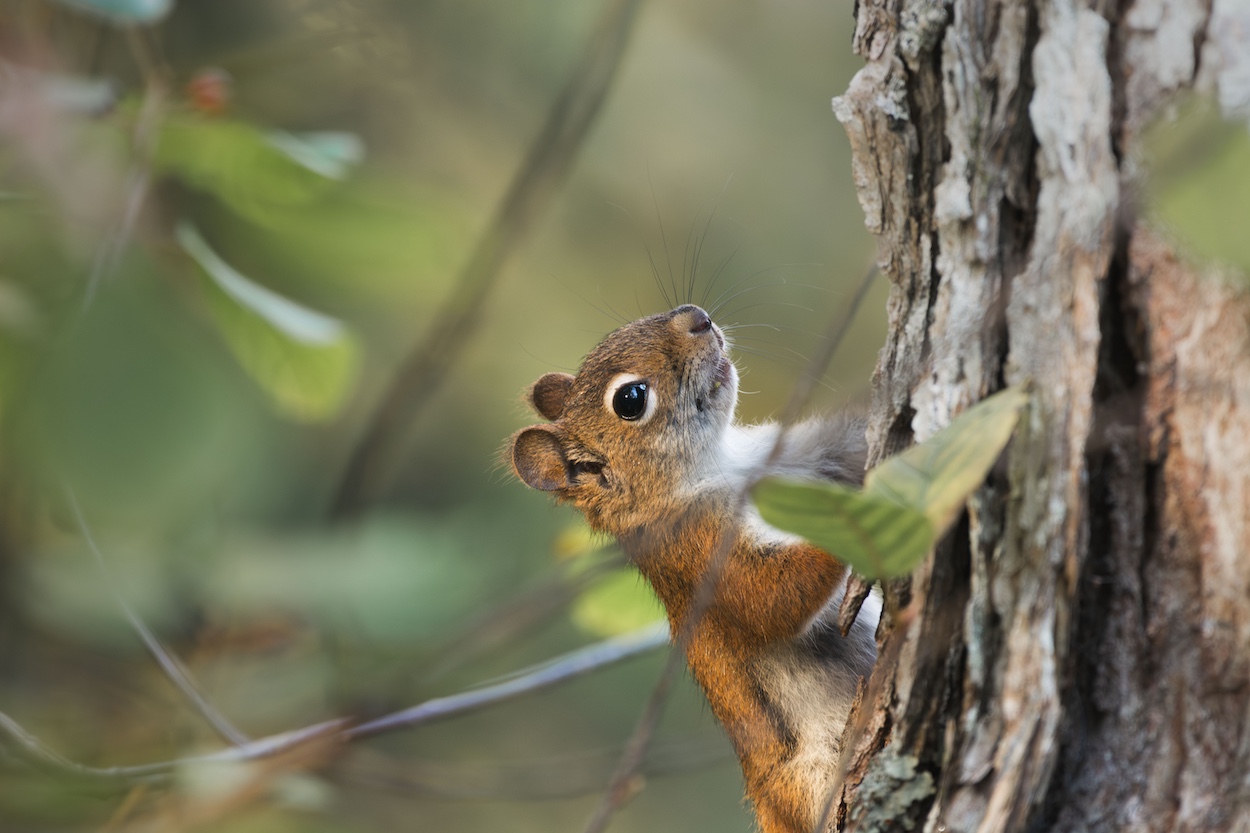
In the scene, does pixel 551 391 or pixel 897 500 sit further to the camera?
pixel 551 391

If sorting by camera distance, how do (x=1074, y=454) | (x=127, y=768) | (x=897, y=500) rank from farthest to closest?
(x=127, y=768) < (x=1074, y=454) < (x=897, y=500)

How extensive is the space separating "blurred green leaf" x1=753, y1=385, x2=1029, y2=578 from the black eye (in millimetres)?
1489

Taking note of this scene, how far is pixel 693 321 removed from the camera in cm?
229

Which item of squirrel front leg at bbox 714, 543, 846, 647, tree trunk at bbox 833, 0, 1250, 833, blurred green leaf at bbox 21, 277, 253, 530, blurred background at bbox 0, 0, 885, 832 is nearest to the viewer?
blurred green leaf at bbox 21, 277, 253, 530

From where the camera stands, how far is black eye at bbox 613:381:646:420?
2.29 m

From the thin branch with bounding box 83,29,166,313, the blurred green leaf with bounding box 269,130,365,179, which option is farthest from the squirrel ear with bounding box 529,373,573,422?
the thin branch with bounding box 83,29,166,313

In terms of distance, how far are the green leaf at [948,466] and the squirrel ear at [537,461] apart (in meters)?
1.57

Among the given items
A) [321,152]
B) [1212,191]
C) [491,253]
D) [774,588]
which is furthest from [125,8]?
[774,588]

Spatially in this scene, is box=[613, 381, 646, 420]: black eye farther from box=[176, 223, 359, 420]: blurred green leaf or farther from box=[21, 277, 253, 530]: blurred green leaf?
box=[21, 277, 253, 530]: blurred green leaf

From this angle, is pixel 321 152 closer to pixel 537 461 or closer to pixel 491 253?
pixel 491 253

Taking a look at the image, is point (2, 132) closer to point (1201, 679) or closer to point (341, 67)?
point (1201, 679)

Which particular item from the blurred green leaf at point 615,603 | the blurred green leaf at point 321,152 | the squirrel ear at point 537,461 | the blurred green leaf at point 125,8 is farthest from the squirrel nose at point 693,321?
the blurred green leaf at point 125,8

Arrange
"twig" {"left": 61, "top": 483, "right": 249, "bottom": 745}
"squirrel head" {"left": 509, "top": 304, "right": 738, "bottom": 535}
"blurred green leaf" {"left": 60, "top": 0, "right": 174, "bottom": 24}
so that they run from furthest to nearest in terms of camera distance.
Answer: "squirrel head" {"left": 509, "top": 304, "right": 738, "bottom": 535}
"twig" {"left": 61, "top": 483, "right": 249, "bottom": 745}
"blurred green leaf" {"left": 60, "top": 0, "right": 174, "bottom": 24}

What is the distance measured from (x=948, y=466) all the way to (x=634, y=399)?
1.53m
